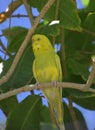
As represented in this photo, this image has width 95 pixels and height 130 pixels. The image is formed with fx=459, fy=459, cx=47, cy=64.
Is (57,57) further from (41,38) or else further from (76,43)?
(76,43)

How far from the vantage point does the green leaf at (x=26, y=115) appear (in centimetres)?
130

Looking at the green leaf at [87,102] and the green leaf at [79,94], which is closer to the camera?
the green leaf at [79,94]

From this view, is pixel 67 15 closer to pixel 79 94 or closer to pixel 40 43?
pixel 40 43

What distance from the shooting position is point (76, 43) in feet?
4.93

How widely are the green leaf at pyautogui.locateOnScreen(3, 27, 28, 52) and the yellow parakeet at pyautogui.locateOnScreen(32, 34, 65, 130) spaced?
14 centimetres

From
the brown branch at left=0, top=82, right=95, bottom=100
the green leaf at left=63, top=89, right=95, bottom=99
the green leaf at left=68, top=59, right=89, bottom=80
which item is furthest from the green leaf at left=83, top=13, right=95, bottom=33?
the brown branch at left=0, top=82, right=95, bottom=100

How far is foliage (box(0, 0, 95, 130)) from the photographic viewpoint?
4.13ft

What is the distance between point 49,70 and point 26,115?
0.15 m

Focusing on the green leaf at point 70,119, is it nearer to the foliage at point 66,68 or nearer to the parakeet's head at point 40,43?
the foliage at point 66,68

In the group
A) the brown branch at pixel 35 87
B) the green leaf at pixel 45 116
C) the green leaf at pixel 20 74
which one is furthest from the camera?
the green leaf at pixel 45 116

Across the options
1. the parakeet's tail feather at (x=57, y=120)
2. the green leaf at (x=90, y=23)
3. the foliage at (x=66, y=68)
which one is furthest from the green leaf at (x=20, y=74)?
the green leaf at (x=90, y=23)

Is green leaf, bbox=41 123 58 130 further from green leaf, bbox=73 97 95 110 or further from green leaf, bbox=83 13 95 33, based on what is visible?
green leaf, bbox=83 13 95 33

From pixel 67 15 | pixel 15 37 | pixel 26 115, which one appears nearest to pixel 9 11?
pixel 15 37

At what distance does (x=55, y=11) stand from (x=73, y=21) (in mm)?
75
